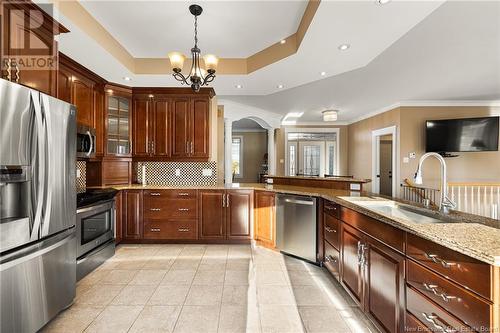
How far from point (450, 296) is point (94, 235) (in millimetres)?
3236

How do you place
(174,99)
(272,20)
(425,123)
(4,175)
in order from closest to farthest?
(4,175), (272,20), (174,99), (425,123)

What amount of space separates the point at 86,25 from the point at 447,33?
362cm

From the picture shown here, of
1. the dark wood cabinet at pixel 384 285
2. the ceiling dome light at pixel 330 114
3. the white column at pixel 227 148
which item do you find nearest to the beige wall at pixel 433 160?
the ceiling dome light at pixel 330 114

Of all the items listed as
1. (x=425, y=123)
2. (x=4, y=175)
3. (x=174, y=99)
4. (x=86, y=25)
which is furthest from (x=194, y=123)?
(x=425, y=123)

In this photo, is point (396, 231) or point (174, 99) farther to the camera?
point (174, 99)

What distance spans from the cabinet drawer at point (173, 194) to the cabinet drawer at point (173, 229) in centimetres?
38

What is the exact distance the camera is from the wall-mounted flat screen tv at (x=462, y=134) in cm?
493

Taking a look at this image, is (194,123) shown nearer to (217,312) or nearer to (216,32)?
(216,32)

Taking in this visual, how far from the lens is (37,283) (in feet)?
5.31

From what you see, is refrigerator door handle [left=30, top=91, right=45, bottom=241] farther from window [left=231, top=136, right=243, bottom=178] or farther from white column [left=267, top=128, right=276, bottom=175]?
window [left=231, top=136, right=243, bottom=178]

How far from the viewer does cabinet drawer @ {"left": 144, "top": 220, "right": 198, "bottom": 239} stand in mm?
3555

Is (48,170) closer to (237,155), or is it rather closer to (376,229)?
(376,229)

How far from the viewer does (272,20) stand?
2.38 metres

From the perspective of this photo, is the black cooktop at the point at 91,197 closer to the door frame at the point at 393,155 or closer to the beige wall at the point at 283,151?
the beige wall at the point at 283,151
